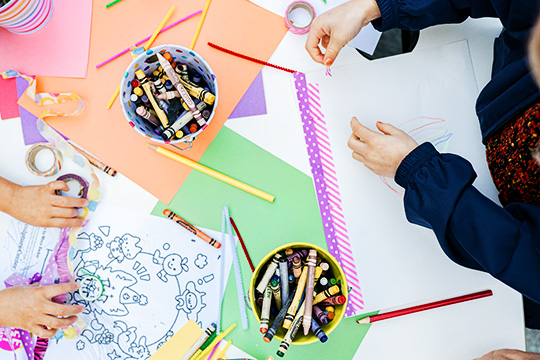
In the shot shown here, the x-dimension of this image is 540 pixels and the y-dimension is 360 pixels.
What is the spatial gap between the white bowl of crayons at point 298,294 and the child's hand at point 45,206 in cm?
38

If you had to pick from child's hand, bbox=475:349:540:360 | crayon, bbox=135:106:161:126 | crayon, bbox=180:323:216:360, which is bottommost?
crayon, bbox=180:323:216:360

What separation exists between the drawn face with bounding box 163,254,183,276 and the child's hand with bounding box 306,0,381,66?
1.51 feet

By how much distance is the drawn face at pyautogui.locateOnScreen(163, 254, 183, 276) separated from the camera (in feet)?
2.43

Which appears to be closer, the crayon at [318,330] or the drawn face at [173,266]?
the crayon at [318,330]

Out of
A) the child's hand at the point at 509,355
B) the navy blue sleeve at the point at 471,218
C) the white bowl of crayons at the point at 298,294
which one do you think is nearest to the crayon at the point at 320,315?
the white bowl of crayons at the point at 298,294

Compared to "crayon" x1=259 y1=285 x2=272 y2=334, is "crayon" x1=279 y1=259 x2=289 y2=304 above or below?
above

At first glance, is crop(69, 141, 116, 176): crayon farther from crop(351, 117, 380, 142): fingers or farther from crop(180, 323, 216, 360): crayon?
crop(351, 117, 380, 142): fingers

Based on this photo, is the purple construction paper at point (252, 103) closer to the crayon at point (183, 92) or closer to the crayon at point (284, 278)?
the crayon at point (183, 92)

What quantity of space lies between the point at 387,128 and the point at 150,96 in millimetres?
425

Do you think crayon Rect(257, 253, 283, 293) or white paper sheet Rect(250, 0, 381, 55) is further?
white paper sheet Rect(250, 0, 381, 55)

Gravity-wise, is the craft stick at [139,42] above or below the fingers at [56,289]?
above

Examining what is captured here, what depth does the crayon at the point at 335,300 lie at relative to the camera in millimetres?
617

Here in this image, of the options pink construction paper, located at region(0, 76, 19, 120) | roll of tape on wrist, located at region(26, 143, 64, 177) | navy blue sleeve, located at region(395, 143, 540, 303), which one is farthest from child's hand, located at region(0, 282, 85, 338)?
navy blue sleeve, located at region(395, 143, 540, 303)

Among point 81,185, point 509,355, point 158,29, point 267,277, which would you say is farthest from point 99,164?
point 509,355
